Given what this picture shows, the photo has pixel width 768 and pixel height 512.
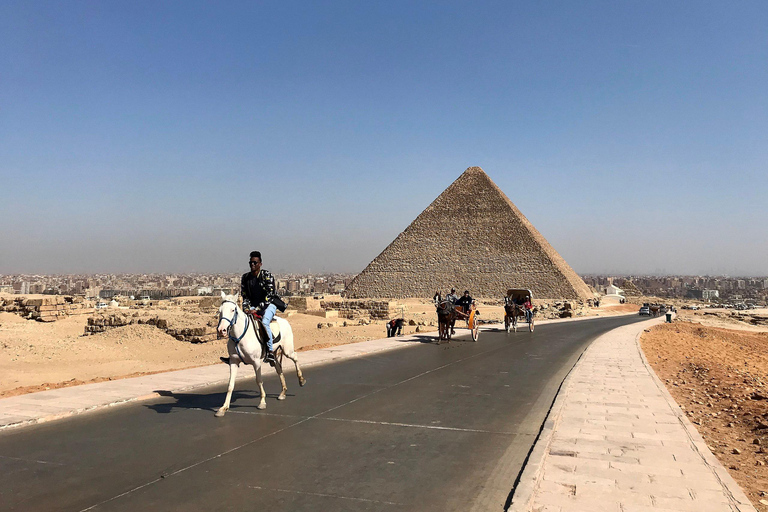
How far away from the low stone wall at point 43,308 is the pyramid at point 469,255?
9096cm

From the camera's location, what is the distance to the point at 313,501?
412cm

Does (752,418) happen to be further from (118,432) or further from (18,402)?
(18,402)

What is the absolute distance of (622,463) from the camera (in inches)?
195

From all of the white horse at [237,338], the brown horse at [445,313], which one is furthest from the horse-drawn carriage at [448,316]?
the white horse at [237,338]

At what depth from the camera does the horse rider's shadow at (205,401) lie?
748 centimetres

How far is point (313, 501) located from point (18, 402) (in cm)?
591

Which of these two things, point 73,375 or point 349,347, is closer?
point 73,375

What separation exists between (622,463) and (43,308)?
2963cm

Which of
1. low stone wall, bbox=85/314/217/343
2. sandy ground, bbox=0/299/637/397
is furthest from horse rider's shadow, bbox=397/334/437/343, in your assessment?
low stone wall, bbox=85/314/217/343

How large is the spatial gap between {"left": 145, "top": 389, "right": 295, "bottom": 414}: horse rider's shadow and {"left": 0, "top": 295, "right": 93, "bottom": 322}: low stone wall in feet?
73.8

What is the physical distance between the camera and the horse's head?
682 cm

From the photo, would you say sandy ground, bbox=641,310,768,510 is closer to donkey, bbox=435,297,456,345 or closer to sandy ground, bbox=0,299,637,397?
Result: donkey, bbox=435,297,456,345

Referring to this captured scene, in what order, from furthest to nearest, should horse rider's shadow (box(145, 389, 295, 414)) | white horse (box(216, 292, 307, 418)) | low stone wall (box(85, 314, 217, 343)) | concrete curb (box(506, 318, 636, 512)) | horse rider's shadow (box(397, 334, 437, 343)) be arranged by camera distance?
low stone wall (box(85, 314, 217, 343)) < horse rider's shadow (box(397, 334, 437, 343)) < horse rider's shadow (box(145, 389, 295, 414)) < white horse (box(216, 292, 307, 418)) < concrete curb (box(506, 318, 636, 512))

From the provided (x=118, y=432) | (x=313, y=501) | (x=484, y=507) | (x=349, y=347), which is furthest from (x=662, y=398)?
(x=349, y=347)
